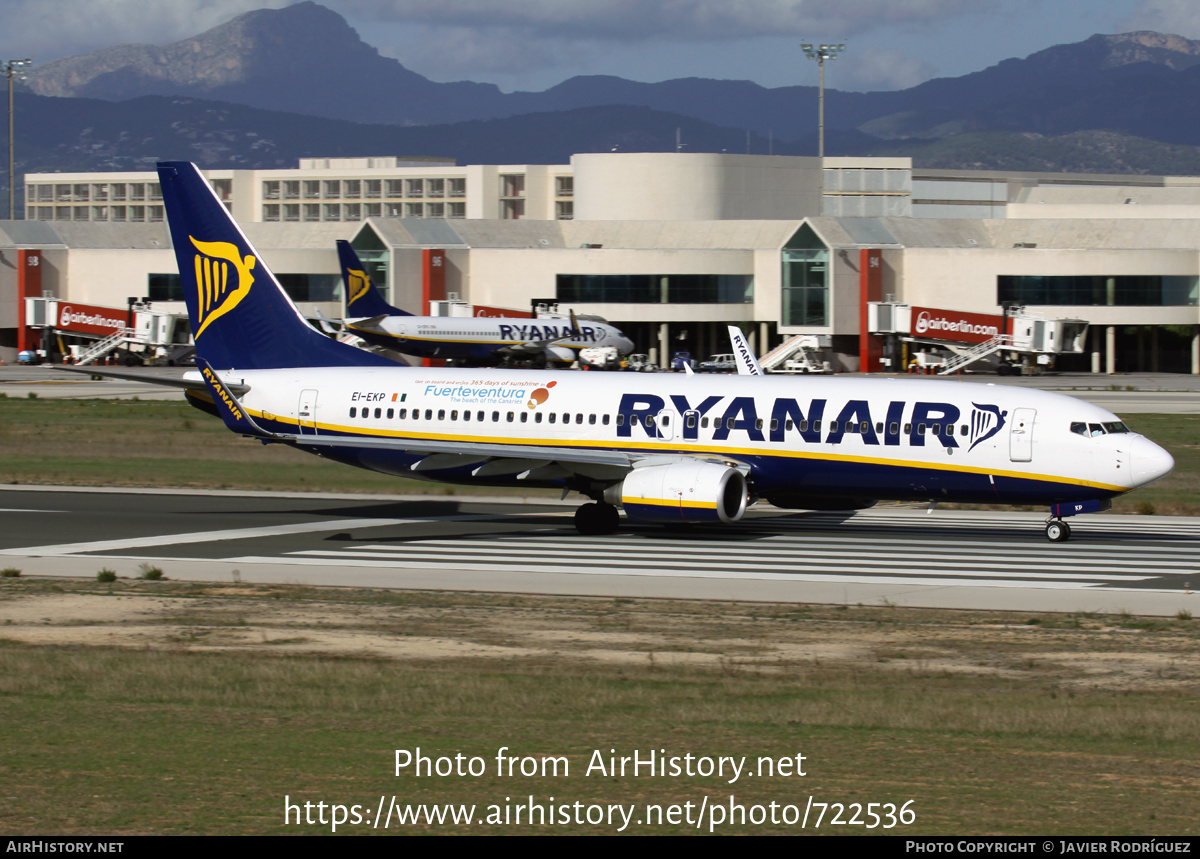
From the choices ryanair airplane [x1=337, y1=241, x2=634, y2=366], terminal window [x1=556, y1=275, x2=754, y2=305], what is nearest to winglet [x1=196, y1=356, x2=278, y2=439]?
ryanair airplane [x1=337, y1=241, x2=634, y2=366]

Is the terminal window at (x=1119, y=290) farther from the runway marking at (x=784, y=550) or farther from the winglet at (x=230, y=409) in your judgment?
the winglet at (x=230, y=409)

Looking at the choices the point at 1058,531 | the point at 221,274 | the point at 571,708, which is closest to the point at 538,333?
the point at 221,274

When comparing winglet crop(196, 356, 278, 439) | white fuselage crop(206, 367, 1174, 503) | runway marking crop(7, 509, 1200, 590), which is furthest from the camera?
winglet crop(196, 356, 278, 439)

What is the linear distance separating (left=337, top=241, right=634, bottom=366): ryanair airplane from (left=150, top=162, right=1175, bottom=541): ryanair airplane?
224 ft

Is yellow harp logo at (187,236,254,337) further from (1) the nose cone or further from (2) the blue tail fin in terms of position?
(2) the blue tail fin

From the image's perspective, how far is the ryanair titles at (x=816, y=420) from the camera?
3353 centimetres

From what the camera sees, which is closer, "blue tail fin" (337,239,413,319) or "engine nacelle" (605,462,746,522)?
"engine nacelle" (605,462,746,522)

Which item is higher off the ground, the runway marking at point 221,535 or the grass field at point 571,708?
the grass field at point 571,708

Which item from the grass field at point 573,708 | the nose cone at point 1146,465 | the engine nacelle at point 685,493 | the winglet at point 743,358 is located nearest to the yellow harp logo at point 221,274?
the engine nacelle at point 685,493

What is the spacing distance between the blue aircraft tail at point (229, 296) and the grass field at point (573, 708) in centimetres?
1280

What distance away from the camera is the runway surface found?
91.9 ft

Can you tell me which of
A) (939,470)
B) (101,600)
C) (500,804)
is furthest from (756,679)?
(939,470)

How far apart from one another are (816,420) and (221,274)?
16.4 meters

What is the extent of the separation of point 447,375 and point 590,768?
24786mm
